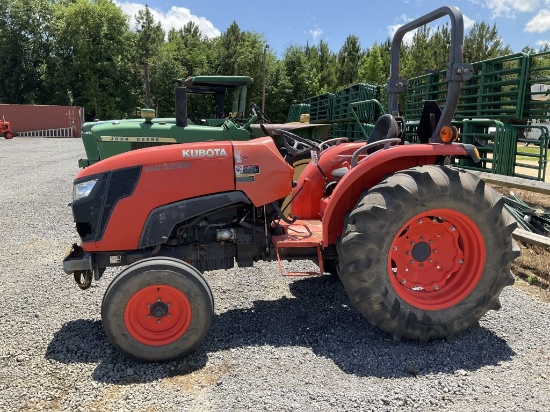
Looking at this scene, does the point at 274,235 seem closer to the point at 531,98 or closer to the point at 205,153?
the point at 205,153

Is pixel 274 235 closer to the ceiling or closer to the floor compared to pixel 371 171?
closer to the floor

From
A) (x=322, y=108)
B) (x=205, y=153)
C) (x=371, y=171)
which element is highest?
(x=322, y=108)

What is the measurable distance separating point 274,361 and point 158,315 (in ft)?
2.42

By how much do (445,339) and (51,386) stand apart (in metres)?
2.37

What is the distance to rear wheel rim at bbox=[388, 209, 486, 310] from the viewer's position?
306cm

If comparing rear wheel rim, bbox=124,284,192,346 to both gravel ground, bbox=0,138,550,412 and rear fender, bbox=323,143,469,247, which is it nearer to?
gravel ground, bbox=0,138,550,412

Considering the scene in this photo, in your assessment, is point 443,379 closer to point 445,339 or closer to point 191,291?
point 445,339

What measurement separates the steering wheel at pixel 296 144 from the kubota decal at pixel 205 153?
2.73 ft

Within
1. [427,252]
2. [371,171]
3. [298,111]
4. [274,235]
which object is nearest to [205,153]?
[274,235]

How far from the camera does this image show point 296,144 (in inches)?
157

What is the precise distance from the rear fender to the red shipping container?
29819 mm

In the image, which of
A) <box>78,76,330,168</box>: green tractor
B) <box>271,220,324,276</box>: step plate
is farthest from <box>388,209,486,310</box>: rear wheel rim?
<box>78,76,330,168</box>: green tractor

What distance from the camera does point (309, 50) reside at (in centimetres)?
3809

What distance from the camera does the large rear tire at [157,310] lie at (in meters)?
2.71
